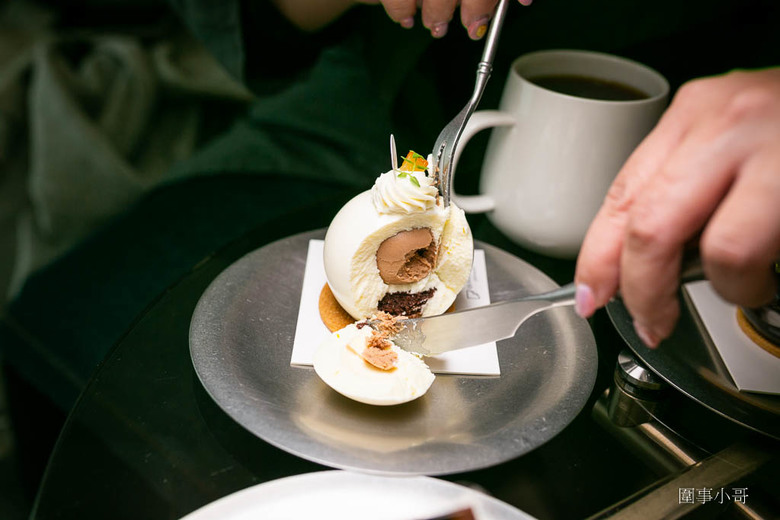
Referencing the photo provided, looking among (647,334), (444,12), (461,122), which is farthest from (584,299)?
(444,12)

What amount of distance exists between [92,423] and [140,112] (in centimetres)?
110

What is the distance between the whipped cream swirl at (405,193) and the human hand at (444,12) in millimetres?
204

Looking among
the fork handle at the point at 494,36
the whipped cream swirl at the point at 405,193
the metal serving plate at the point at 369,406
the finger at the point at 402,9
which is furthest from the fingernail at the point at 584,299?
the finger at the point at 402,9

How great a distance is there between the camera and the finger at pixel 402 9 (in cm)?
73

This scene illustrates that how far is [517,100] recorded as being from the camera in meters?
0.77

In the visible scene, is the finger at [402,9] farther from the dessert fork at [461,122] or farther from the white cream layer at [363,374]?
the white cream layer at [363,374]

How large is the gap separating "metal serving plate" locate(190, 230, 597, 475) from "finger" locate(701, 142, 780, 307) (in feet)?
0.68

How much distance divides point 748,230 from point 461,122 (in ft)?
1.31

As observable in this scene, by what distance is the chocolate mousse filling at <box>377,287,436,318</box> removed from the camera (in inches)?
27.7

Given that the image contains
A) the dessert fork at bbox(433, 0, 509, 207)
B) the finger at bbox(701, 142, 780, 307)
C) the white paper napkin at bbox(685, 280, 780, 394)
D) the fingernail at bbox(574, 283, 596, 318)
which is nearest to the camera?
the finger at bbox(701, 142, 780, 307)

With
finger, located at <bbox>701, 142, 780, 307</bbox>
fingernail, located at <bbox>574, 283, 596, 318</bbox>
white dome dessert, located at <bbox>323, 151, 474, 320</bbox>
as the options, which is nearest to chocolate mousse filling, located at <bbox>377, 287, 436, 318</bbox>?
white dome dessert, located at <bbox>323, 151, 474, 320</bbox>

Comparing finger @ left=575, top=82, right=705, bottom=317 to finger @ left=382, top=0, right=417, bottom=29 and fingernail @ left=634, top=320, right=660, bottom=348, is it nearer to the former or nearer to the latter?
fingernail @ left=634, top=320, right=660, bottom=348

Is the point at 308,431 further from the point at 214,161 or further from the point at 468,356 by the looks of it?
the point at 214,161

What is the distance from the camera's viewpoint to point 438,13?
0.73m
